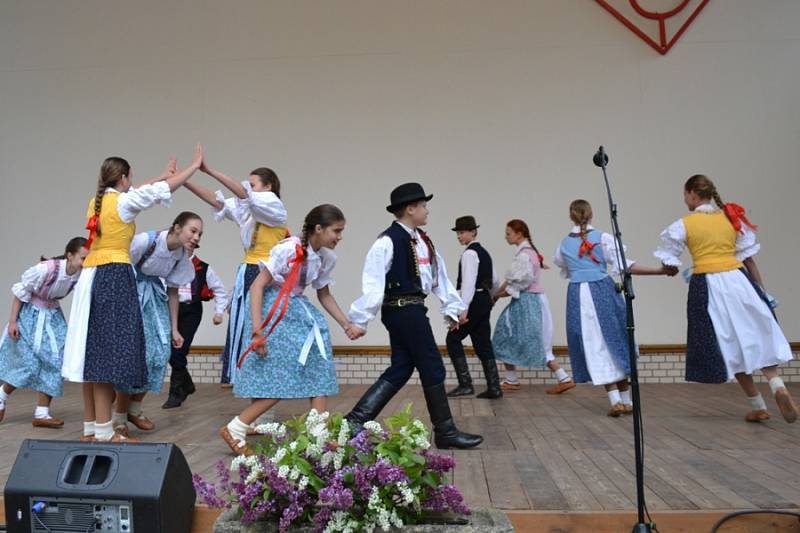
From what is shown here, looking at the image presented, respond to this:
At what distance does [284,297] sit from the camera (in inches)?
119

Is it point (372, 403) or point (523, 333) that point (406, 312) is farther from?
point (523, 333)

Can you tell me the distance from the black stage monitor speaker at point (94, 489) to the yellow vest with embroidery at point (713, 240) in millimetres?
3132

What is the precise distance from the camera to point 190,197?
259 inches

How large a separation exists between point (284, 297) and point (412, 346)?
0.59 m

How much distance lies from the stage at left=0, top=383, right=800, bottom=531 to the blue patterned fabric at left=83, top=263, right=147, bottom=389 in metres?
0.45

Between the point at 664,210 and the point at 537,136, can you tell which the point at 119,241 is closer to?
the point at 537,136

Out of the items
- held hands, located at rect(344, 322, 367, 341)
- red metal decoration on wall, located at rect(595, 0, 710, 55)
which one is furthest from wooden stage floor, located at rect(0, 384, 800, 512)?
red metal decoration on wall, located at rect(595, 0, 710, 55)

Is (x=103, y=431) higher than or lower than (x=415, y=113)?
lower

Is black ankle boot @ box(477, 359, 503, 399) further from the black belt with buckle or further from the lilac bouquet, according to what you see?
the lilac bouquet

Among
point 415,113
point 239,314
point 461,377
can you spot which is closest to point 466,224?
point 461,377

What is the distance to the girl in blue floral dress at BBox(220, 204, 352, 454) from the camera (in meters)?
2.99

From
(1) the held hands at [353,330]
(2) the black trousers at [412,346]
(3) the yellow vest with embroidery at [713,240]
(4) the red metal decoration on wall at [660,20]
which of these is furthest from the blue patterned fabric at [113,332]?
(4) the red metal decoration on wall at [660,20]

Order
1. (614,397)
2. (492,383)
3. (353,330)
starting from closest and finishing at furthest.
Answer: (353,330) → (614,397) → (492,383)

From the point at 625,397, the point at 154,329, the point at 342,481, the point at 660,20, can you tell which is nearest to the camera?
the point at 342,481
